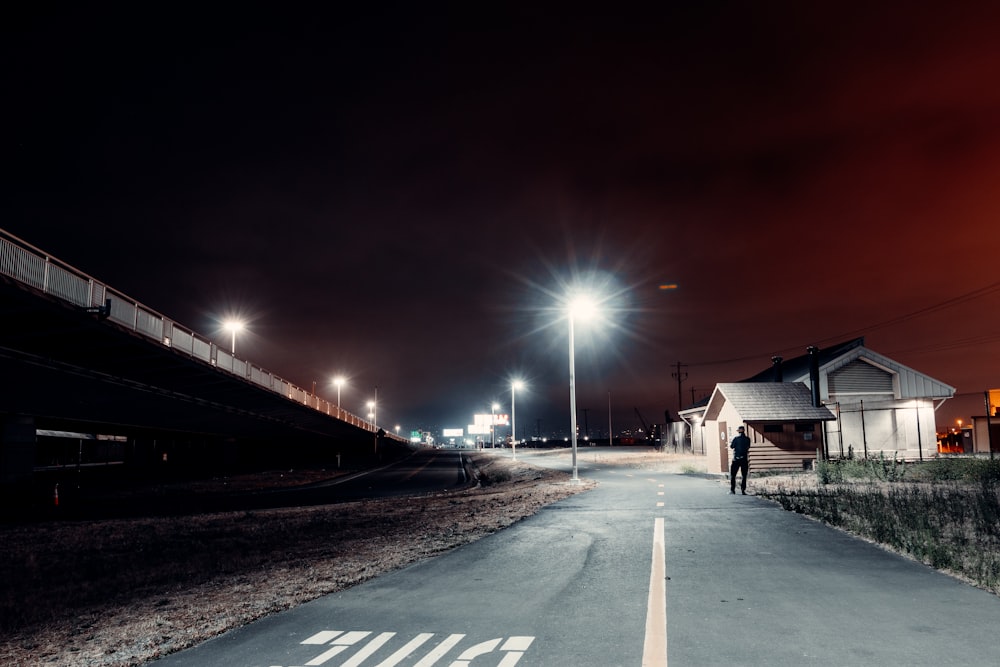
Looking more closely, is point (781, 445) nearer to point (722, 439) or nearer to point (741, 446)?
point (722, 439)

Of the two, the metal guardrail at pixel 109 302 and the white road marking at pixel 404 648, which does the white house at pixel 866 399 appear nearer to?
the metal guardrail at pixel 109 302

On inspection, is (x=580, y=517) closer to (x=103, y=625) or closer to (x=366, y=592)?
(x=366, y=592)

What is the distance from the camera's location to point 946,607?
20.7 feet

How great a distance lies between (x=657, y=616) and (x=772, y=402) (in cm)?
2672

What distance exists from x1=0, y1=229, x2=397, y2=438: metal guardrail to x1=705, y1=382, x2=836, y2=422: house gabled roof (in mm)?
25084

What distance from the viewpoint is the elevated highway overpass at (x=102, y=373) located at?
21.1 m

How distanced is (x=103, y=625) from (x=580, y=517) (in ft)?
30.3

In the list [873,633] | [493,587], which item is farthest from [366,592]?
[873,633]

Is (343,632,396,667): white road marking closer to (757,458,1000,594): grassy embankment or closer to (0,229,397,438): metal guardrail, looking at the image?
(757,458,1000,594): grassy embankment

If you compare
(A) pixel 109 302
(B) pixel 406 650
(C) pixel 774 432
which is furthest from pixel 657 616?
(C) pixel 774 432

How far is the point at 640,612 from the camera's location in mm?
6324

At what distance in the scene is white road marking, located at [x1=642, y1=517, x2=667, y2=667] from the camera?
4.98 metres

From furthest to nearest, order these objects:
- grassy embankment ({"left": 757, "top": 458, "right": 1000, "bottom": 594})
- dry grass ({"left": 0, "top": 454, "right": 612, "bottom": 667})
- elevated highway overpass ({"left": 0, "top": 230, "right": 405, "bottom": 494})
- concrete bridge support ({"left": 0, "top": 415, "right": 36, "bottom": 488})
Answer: concrete bridge support ({"left": 0, "top": 415, "right": 36, "bottom": 488}), elevated highway overpass ({"left": 0, "top": 230, "right": 405, "bottom": 494}), grassy embankment ({"left": 757, "top": 458, "right": 1000, "bottom": 594}), dry grass ({"left": 0, "top": 454, "right": 612, "bottom": 667})

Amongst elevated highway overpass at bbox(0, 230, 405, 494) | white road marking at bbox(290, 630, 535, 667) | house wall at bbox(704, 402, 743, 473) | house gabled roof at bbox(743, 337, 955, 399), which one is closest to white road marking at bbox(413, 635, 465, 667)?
white road marking at bbox(290, 630, 535, 667)
